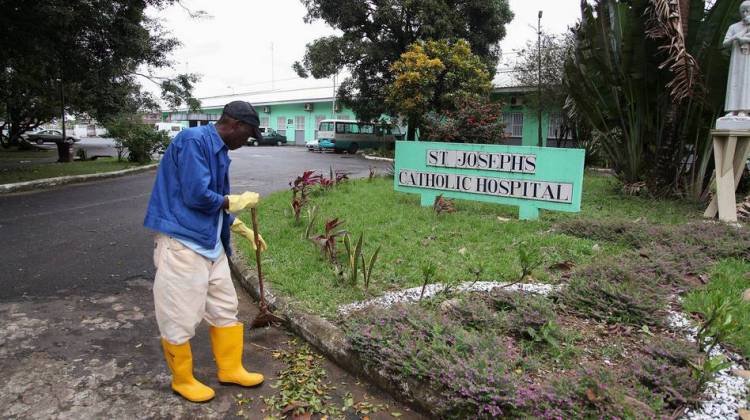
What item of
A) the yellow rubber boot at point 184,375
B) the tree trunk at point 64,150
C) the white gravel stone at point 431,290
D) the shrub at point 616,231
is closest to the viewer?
the yellow rubber boot at point 184,375

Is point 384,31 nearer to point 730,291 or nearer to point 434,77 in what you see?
point 434,77

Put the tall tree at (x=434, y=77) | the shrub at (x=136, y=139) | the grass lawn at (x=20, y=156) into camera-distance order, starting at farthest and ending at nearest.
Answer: the grass lawn at (x=20, y=156) → the tall tree at (x=434, y=77) → the shrub at (x=136, y=139)

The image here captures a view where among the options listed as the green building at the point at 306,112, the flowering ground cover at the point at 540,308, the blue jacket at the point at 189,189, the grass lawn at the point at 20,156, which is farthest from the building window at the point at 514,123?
the blue jacket at the point at 189,189

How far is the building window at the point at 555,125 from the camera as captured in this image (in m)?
21.4

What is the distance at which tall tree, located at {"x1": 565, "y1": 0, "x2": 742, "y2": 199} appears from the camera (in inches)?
312

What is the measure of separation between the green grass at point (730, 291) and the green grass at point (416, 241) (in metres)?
1.04

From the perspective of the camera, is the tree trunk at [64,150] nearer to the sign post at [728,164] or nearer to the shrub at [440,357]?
the shrub at [440,357]

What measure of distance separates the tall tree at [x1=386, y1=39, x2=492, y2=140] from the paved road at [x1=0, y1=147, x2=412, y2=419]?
14548 millimetres

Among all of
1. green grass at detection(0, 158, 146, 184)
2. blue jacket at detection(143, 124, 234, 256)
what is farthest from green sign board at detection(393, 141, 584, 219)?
green grass at detection(0, 158, 146, 184)

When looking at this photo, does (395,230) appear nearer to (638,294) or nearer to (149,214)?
(638,294)

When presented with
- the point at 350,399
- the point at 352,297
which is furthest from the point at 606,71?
the point at 350,399

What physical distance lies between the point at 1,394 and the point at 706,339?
4.26 meters

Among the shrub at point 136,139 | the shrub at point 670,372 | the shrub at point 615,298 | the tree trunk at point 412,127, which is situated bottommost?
the shrub at point 670,372

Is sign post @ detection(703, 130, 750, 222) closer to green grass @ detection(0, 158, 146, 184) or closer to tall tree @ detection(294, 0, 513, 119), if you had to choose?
green grass @ detection(0, 158, 146, 184)
